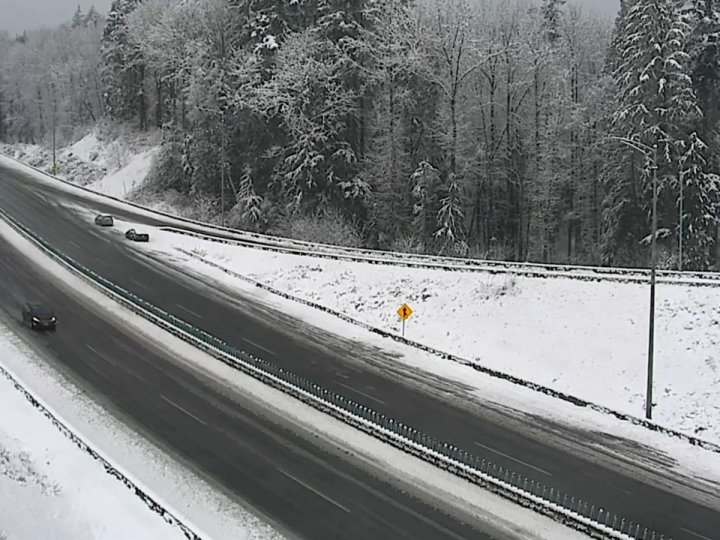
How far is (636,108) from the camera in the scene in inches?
1919

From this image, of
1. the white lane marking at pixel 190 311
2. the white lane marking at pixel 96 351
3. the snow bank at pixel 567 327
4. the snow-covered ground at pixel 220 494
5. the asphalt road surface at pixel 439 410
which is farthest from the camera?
the white lane marking at pixel 190 311

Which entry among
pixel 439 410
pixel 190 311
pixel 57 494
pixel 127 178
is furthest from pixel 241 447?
pixel 127 178

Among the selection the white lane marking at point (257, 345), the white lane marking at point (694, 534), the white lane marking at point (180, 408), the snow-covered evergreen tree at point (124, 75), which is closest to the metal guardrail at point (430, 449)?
the white lane marking at point (694, 534)

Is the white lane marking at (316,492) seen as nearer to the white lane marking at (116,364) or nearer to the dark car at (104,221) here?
the white lane marking at (116,364)

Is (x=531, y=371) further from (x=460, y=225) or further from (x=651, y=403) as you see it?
(x=460, y=225)

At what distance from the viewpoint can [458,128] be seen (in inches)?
2189

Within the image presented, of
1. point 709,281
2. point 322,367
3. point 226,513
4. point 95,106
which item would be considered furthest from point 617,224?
point 95,106

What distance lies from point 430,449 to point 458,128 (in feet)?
121

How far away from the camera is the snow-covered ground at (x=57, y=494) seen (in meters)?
16.0

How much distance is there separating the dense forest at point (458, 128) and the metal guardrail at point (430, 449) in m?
23.5

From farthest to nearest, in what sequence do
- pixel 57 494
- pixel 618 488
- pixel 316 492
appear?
pixel 618 488 < pixel 316 492 < pixel 57 494

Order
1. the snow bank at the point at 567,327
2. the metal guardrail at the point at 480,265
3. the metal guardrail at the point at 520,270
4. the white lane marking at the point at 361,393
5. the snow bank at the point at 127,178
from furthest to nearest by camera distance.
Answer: the snow bank at the point at 127,178 < the metal guardrail at the point at 480,265 < the metal guardrail at the point at 520,270 < the white lane marking at the point at 361,393 < the snow bank at the point at 567,327

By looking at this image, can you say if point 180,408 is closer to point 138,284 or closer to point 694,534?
point 694,534

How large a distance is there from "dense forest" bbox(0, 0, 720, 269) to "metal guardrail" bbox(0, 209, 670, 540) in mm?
23546
